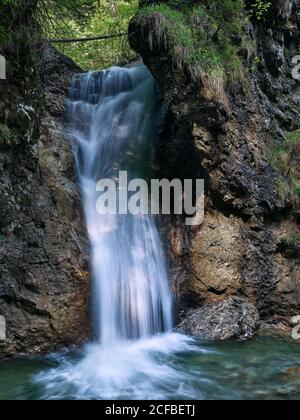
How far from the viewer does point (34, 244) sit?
20.0 feet

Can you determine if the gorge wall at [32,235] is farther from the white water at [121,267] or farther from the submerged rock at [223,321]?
the submerged rock at [223,321]

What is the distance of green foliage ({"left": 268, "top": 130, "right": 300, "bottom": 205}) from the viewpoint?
7.91 meters

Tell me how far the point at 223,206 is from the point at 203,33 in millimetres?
3053

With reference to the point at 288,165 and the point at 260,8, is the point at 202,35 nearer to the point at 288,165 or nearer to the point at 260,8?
the point at 260,8

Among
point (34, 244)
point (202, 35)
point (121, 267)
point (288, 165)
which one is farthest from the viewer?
point (288, 165)

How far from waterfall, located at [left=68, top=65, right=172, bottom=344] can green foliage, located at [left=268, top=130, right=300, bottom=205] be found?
227cm

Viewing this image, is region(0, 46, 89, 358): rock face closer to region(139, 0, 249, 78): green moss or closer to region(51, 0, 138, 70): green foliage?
region(139, 0, 249, 78): green moss

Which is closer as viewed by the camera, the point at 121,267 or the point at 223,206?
the point at 121,267

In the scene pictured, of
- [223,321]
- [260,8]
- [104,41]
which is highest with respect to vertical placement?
[104,41]

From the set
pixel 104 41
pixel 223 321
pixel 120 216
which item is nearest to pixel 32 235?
pixel 120 216

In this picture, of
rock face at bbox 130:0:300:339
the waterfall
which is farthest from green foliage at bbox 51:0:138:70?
rock face at bbox 130:0:300:339

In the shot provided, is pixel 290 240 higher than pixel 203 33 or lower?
lower

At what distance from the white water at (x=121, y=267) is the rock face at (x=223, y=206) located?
401mm

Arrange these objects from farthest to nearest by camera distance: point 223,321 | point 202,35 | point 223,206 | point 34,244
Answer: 1. point 202,35
2. point 223,206
3. point 223,321
4. point 34,244
